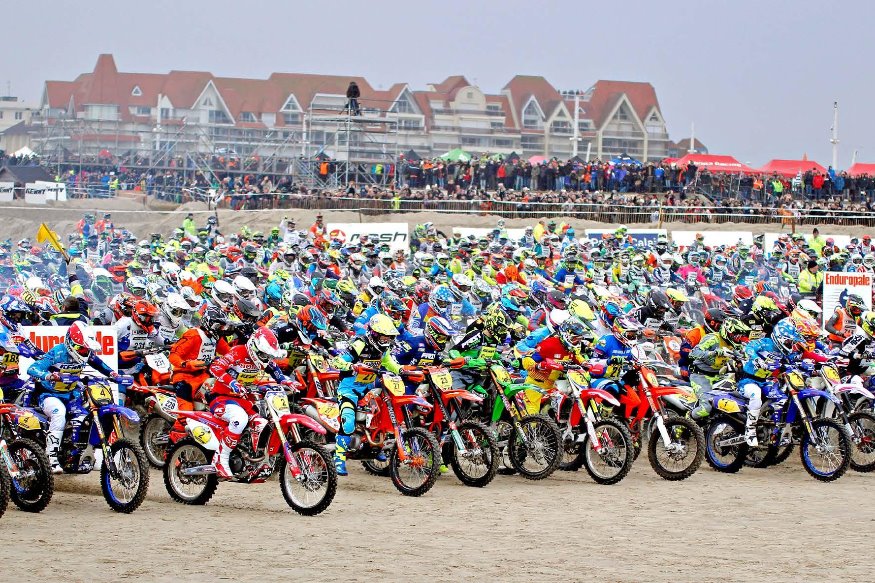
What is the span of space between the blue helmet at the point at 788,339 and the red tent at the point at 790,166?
40.1 m

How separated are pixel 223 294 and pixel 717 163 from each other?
40990 millimetres

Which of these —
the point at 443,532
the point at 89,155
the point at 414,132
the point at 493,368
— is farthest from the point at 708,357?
the point at 414,132

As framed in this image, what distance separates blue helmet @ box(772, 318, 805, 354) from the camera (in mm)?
13477

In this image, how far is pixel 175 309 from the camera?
14.4 m

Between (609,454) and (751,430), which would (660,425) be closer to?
(609,454)

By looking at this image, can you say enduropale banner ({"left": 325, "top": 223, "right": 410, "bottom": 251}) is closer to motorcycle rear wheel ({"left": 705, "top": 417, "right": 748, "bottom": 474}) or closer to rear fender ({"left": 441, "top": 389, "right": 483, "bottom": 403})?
motorcycle rear wheel ({"left": 705, "top": 417, "right": 748, "bottom": 474})

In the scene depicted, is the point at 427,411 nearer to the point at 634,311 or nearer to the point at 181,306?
the point at 181,306

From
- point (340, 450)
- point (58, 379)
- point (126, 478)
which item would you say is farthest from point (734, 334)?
point (58, 379)

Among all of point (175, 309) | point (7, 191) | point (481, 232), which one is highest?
point (7, 191)

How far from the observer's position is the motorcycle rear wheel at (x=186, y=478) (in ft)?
36.5

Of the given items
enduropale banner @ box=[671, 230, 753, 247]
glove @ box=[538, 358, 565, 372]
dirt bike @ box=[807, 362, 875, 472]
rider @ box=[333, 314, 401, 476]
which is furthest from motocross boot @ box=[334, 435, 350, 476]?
enduropale banner @ box=[671, 230, 753, 247]

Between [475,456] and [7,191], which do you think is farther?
[7,191]

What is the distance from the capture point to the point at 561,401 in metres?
13.1

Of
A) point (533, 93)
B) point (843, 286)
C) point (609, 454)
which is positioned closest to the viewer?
point (609, 454)
